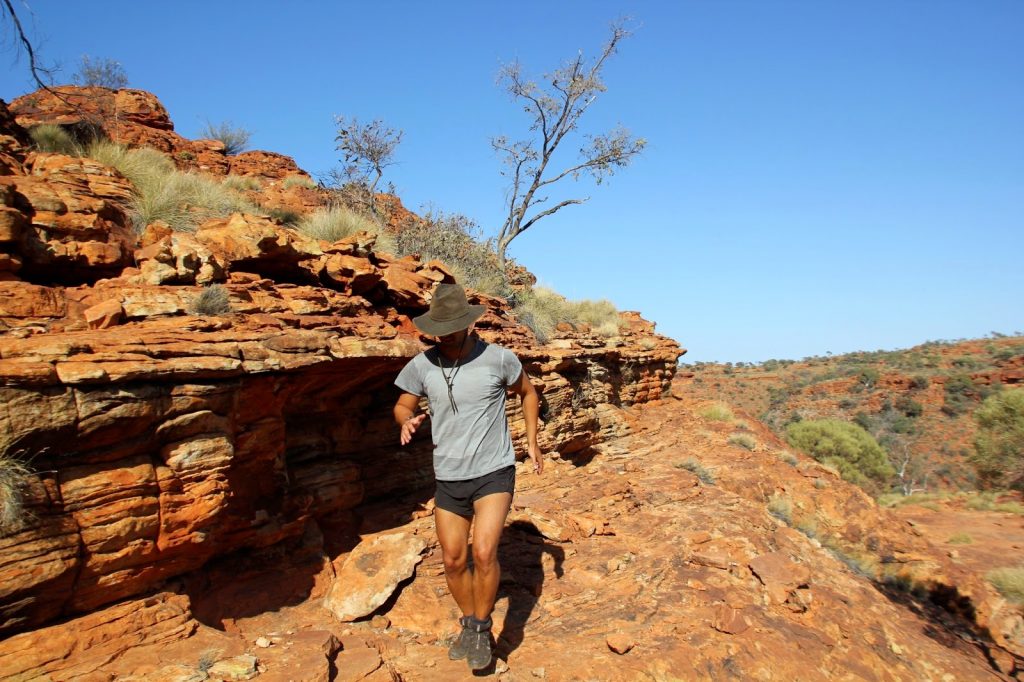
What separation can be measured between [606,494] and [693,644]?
2858 mm

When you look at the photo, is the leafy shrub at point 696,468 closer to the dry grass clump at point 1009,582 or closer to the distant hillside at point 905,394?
the dry grass clump at point 1009,582

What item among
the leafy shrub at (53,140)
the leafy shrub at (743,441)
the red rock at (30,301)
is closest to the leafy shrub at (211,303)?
the red rock at (30,301)

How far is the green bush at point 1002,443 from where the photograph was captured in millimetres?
19016

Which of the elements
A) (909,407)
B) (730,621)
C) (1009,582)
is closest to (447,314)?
(730,621)

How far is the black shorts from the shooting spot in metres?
3.56

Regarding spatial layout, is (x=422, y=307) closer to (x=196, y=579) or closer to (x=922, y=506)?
(x=196, y=579)

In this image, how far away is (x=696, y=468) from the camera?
9.80 metres

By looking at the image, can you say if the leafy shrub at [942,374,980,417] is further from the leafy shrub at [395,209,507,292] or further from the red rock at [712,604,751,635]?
the red rock at [712,604,751,635]

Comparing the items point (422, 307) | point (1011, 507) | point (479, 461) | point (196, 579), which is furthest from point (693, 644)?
point (1011, 507)

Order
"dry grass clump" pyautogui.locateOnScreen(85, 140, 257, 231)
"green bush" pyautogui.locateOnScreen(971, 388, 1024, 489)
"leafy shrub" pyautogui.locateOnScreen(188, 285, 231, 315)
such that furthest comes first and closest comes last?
"green bush" pyautogui.locateOnScreen(971, 388, 1024, 489) → "dry grass clump" pyautogui.locateOnScreen(85, 140, 257, 231) → "leafy shrub" pyautogui.locateOnScreen(188, 285, 231, 315)

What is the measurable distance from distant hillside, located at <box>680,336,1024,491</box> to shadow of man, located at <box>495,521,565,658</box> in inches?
755

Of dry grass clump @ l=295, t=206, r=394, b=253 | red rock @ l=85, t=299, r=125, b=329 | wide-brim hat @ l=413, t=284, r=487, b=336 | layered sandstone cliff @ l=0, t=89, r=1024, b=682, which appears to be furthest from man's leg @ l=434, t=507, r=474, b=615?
dry grass clump @ l=295, t=206, r=394, b=253

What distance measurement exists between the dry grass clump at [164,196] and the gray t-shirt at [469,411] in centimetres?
475

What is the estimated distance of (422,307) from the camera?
6887 mm
